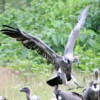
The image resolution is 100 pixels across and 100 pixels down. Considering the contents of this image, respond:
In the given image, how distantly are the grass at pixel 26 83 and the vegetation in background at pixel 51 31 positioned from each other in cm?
59

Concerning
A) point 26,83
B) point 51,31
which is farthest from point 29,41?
point 51,31

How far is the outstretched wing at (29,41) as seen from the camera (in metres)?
8.83

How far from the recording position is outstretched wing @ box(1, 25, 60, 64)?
348 inches

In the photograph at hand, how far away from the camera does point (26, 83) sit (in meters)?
11.2

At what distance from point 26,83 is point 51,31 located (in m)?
3.55

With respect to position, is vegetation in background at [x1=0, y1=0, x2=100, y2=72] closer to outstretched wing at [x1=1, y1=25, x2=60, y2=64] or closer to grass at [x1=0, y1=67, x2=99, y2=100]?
grass at [x1=0, y1=67, x2=99, y2=100]

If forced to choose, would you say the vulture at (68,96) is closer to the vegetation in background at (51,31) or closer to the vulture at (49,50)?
the vulture at (49,50)

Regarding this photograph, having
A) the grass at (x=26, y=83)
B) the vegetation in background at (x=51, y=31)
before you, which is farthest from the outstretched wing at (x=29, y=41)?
the vegetation in background at (x=51, y=31)

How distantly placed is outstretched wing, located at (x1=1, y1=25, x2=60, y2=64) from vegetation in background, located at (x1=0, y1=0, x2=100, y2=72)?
3042 mm

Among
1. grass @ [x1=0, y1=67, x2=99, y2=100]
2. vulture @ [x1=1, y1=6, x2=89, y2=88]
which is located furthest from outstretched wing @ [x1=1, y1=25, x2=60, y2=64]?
grass @ [x1=0, y1=67, x2=99, y2=100]

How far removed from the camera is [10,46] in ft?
49.4

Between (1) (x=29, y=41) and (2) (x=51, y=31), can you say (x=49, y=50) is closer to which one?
(1) (x=29, y=41)

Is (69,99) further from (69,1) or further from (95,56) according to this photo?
(69,1)

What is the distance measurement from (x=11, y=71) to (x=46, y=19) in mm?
4338
